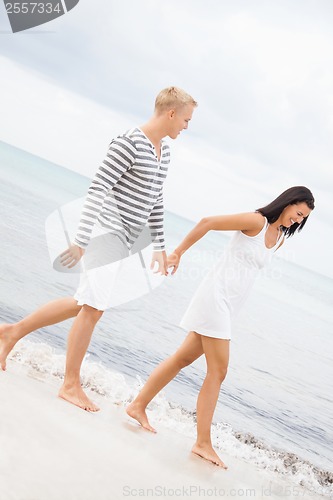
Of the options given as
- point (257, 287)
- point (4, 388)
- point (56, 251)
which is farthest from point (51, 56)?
point (4, 388)

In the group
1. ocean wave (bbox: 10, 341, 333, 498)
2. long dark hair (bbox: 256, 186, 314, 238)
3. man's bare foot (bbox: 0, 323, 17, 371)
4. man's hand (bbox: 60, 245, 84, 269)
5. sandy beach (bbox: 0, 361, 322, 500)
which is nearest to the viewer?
sandy beach (bbox: 0, 361, 322, 500)

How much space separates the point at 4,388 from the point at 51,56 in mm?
44970

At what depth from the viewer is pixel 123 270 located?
3963 millimetres

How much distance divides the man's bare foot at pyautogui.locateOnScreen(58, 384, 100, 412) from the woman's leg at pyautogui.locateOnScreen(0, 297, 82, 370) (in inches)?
13.0

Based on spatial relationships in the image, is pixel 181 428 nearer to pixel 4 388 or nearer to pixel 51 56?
pixel 4 388

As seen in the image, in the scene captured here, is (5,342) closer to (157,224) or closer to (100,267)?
(100,267)

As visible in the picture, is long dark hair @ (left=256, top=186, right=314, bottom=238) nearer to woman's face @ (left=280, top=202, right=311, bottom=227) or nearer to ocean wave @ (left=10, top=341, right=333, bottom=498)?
woman's face @ (left=280, top=202, right=311, bottom=227)

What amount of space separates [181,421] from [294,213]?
192cm

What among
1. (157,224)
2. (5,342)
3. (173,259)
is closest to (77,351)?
(5,342)

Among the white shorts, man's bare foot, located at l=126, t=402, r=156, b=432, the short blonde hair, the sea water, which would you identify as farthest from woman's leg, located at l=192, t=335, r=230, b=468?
the short blonde hair

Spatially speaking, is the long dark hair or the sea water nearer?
the long dark hair

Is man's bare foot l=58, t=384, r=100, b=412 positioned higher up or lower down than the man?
lower down

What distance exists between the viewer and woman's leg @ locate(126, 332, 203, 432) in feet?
13.1

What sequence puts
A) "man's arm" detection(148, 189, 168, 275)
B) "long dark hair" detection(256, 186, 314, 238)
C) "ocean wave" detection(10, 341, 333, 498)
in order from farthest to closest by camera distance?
1. "ocean wave" detection(10, 341, 333, 498)
2. "man's arm" detection(148, 189, 168, 275)
3. "long dark hair" detection(256, 186, 314, 238)
